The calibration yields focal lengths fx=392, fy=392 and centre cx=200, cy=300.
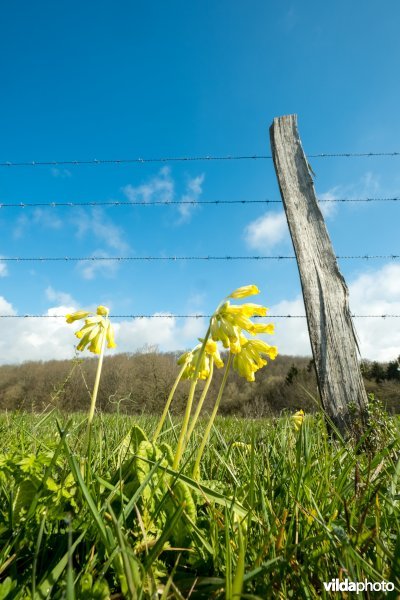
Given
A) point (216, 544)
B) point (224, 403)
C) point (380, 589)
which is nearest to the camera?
point (380, 589)

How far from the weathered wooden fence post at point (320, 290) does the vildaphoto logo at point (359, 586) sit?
84.2 inches

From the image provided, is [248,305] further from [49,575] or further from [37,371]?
[37,371]

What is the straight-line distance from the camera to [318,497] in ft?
3.03

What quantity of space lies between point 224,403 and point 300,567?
8.29 meters

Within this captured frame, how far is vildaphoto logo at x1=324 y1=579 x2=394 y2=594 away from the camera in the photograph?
55cm

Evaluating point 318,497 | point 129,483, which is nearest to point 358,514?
point 318,497

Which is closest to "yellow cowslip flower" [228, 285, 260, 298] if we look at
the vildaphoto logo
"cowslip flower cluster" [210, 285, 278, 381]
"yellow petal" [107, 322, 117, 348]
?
"cowslip flower cluster" [210, 285, 278, 381]

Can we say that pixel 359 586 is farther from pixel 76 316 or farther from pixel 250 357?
pixel 76 316

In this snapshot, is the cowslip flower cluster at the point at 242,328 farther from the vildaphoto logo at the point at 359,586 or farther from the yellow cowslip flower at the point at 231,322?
the vildaphoto logo at the point at 359,586

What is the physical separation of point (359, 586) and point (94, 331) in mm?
937

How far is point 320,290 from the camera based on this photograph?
3107mm

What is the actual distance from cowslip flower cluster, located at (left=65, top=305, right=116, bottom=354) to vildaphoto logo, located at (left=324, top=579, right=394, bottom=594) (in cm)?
87

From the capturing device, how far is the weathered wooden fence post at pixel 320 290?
9.30 feet

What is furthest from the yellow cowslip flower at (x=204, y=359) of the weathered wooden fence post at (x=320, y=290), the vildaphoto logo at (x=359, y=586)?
the weathered wooden fence post at (x=320, y=290)
